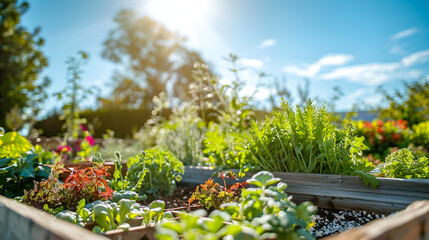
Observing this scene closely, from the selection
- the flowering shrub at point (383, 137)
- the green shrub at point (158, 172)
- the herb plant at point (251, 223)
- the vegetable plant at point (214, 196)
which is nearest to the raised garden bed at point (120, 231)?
the herb plant at point (251, 223)

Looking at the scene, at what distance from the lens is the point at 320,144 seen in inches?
65.9

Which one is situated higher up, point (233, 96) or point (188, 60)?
point (188, 60)

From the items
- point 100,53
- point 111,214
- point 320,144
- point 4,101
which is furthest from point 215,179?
point 100,53

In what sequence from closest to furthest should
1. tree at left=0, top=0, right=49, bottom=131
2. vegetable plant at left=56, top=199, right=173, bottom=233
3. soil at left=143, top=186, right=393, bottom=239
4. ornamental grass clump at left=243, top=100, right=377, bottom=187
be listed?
vegetable plant at left=56, top=199, right=173, bottom=233, soil at left=143, top=186, right=393, bottom=239, ornamental grass clump at left=243, top=100, right=377, bottom=187, tree at left=0, top=0, right=49, bottom=131

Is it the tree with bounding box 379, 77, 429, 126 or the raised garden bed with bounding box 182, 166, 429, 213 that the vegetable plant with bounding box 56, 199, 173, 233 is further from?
the tree with bounding box 379, 77, 429, 126

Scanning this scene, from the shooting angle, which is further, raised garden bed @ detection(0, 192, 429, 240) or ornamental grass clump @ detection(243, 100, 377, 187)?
ornamental grass clump @ detection(243, 100, 377, 187)

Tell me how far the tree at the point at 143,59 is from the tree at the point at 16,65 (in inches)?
544

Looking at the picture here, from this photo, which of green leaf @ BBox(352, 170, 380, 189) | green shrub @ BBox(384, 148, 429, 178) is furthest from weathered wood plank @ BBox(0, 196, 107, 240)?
green shrub @ BBox(384, 148, 429, 178)

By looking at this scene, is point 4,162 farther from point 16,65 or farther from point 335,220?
point 16,65

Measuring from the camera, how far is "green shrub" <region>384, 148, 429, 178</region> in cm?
168

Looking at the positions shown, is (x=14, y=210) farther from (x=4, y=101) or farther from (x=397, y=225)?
(x=4, y=101)

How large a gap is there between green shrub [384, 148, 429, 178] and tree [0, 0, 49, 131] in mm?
7736

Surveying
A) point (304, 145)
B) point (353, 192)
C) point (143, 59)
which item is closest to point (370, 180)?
point (353, 192)

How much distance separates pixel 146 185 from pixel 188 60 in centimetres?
2103
